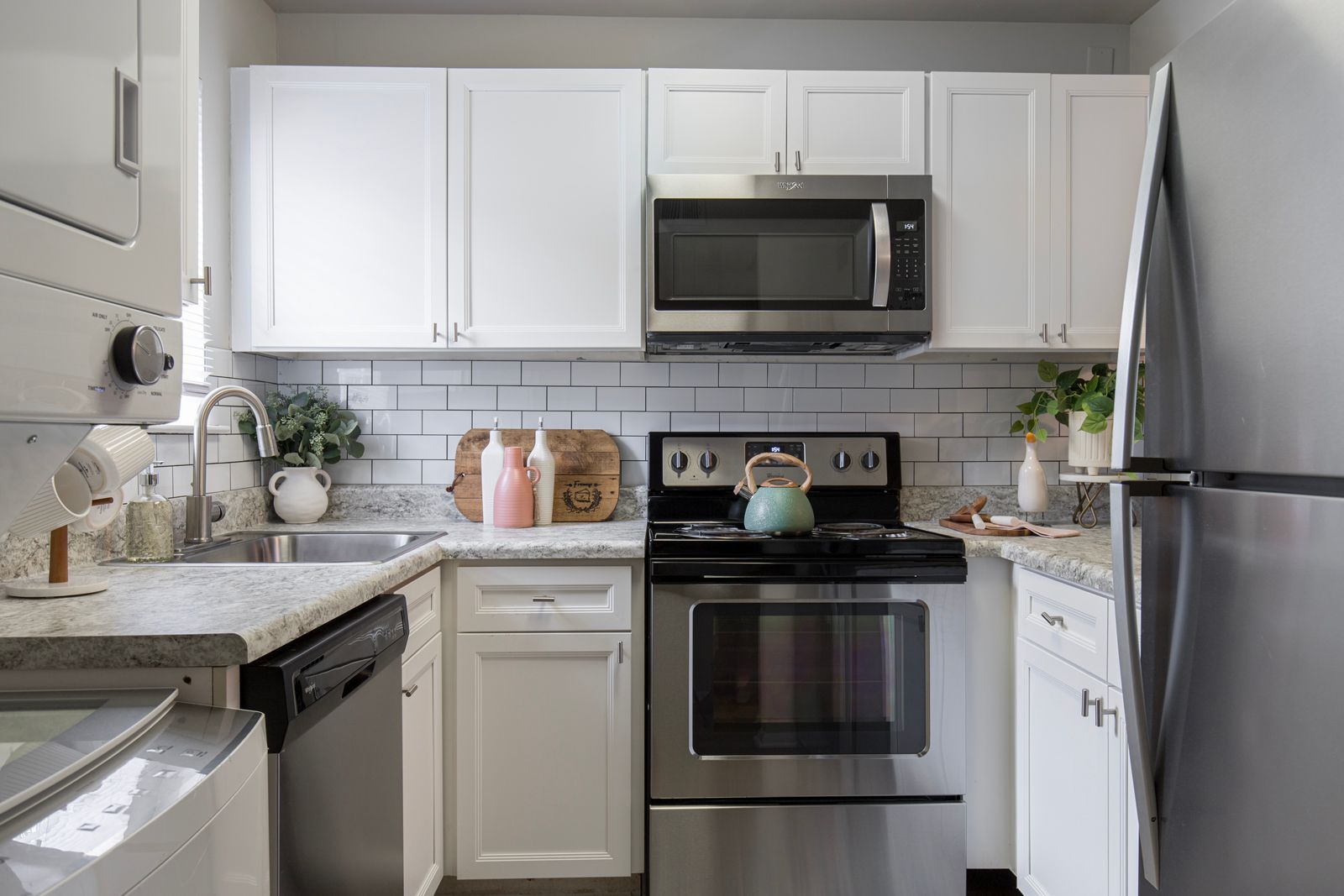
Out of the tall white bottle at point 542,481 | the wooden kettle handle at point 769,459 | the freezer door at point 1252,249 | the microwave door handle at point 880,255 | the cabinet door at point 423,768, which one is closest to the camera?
the freezer door at point 1252,249

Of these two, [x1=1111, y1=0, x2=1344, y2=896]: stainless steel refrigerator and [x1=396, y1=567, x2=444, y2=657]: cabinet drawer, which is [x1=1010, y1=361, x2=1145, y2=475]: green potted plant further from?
[x1=396, y1=567, x2=444, y2=657]: cabinet drawer

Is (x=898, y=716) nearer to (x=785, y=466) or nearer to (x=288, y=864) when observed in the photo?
(x=785, y=466)

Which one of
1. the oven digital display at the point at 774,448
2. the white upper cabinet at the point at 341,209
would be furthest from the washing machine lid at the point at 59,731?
the oven digital display at the point at 774,448

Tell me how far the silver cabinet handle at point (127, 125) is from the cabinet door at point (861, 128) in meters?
1.76

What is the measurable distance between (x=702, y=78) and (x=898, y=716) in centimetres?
176

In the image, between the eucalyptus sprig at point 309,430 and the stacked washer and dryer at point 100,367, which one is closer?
the stacked washer and dryer at point 100,367

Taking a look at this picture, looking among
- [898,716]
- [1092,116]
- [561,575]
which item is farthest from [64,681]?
[1092,116]

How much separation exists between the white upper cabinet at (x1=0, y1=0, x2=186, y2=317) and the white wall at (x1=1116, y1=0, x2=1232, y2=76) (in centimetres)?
258

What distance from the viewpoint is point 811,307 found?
7.33ft

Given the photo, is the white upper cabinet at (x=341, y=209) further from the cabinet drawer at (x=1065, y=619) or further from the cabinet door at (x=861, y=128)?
the cabinet drawer at (x=1065, y=619)

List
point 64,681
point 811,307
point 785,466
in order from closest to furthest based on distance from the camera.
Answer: point 64,681, point 811,307, point 785,466

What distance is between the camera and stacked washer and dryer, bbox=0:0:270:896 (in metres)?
0.66

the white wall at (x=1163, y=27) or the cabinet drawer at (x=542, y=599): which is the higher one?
the white wall at (x=1163, y=27)

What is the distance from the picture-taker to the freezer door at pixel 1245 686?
0.77 metres
